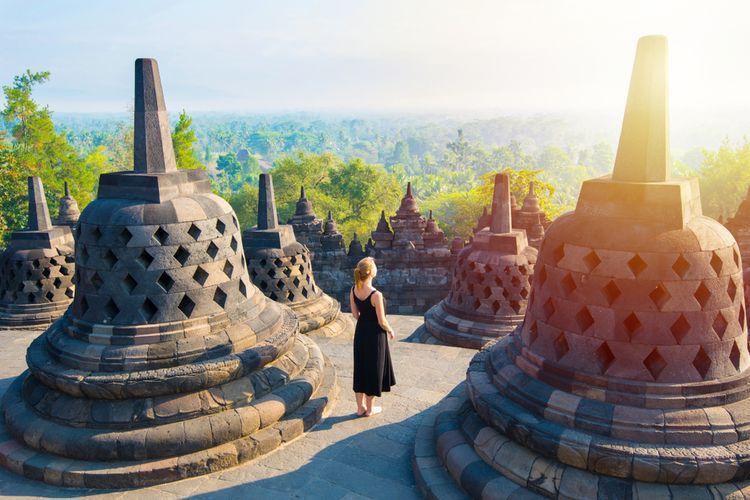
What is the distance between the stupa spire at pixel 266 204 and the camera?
9484mm

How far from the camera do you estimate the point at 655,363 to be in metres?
3.68

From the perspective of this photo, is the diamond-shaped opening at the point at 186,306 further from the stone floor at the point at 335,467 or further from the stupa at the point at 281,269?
the stupa at the point at 281,269

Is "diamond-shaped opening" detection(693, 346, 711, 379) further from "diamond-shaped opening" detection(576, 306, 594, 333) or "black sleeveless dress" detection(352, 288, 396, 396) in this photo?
"black sleeveless dress" detection(352, 288, 396, 396)

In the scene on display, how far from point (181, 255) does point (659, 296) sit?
3.90 meters

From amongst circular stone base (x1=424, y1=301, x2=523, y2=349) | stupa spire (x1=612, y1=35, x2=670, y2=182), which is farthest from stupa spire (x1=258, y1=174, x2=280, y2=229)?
stupa spire (x1=612, y1=35, x2=670, y2=182)

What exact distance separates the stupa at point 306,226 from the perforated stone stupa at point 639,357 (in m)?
17.3

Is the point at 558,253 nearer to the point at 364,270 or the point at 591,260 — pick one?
the point at 591,260

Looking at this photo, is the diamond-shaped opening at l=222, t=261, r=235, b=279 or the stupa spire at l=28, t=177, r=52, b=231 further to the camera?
the stupa spire at l=28, t=177, r=52, b=231

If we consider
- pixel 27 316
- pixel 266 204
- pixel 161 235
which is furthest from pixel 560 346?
pixel 27 316

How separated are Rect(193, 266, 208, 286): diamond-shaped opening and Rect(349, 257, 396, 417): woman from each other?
1.38m

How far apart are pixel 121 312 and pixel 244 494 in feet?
6.34

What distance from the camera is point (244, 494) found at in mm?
4164

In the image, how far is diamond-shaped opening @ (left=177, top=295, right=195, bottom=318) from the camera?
4.86 metres

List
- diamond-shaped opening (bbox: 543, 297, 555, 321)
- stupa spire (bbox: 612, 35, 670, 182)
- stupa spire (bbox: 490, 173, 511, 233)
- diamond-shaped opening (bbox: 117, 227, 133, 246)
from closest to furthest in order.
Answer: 1. stupa spire (bbox: 612, 35, 670, 182)
2. diamond-shaped opening (bbox: 543, 297, 555, 321)
3. diamond-shaped opening (bbox: 117, 227, 133, 246)
4. stupa spire (bbox: 490, 173, 511, 233)
